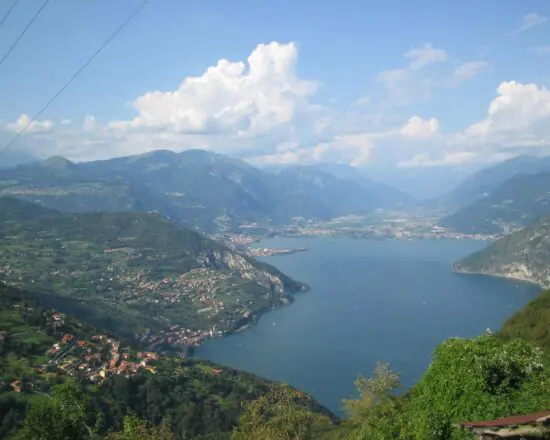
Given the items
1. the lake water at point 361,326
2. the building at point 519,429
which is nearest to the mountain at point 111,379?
the lake water at point 361,326

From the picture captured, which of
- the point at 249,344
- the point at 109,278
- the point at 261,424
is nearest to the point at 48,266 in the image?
the point at 109,278

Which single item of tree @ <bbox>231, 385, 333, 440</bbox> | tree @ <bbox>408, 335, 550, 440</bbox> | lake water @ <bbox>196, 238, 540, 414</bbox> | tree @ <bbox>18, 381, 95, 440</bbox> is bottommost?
lake water @ <bbox>196, 238, 540, 414</bbox>

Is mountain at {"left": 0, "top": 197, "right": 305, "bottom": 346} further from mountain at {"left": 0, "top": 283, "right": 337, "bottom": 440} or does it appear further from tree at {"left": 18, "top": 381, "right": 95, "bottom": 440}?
tree at {"left": 18, "top": 381, "right": 95, "bottom": 440}

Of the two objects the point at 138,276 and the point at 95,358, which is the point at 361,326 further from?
the point at 138,276

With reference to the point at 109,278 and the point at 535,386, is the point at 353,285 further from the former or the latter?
the point at 535,386

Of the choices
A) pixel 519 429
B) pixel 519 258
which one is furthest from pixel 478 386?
pixel 519 258

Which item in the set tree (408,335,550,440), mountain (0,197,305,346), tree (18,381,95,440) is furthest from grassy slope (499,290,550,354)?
mountain (0,197,305,346)
